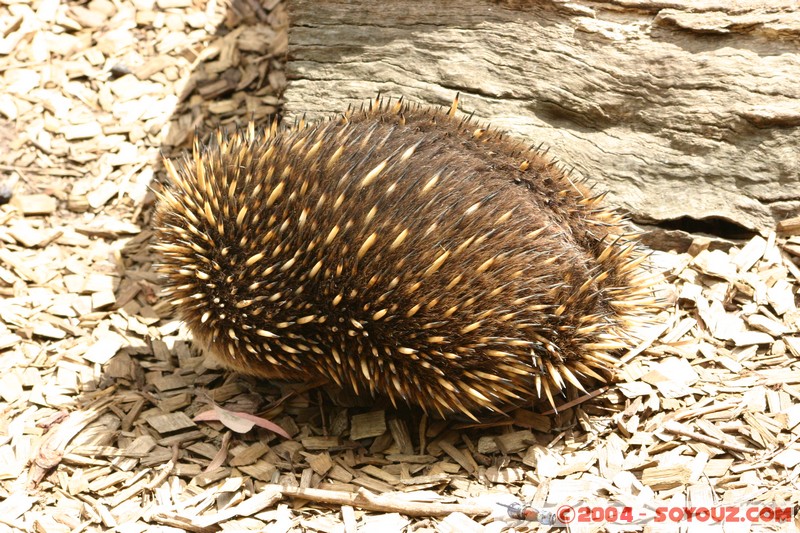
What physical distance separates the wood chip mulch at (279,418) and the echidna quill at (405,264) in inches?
13.6

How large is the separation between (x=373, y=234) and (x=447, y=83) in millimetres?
1999

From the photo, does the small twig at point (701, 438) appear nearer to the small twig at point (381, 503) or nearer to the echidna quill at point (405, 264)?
the echidna quill at point (405, 264)

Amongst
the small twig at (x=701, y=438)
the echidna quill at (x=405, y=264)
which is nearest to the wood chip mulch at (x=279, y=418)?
the small twig at (x=701, y=438)

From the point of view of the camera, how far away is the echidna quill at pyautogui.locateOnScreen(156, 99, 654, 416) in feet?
11.4

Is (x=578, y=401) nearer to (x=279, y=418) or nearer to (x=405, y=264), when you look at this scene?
(x=405, y=264)

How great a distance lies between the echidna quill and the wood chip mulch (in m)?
0.35

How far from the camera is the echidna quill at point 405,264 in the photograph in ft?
11.4

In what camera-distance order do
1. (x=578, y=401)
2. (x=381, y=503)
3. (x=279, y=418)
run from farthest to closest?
(x=279, y=418) → (x=578, y=401) → (x=381, y=503)

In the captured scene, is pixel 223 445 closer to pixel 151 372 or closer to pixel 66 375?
pixel 151 372

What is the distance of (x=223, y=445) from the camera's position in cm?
412

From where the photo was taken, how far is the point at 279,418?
4270 mm

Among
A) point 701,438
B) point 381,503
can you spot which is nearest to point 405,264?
point 381,503

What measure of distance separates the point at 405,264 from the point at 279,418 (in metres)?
1.32

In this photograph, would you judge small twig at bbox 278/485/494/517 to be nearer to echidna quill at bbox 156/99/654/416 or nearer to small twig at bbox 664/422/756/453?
echidna quill at bbox 156/99/654/416
